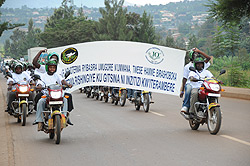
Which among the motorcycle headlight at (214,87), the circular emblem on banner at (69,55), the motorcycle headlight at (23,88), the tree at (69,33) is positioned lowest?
the motorcycle headlight at (23,88)

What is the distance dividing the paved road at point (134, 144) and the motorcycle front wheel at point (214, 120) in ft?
0.49

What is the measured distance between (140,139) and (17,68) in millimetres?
5753

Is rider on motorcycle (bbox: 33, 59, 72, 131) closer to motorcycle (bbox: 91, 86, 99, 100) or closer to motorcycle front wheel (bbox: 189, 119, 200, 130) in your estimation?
motorcycle front wheel (bbox: 189, 119, 200, 130)

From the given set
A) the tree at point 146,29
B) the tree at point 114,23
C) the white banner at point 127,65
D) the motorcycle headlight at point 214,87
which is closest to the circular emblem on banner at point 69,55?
the white banner at point 127,65

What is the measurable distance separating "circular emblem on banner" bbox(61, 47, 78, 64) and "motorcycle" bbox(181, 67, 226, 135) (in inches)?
129

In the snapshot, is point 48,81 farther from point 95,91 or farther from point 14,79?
point 95,91

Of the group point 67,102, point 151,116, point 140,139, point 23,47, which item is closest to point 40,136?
point 67,102

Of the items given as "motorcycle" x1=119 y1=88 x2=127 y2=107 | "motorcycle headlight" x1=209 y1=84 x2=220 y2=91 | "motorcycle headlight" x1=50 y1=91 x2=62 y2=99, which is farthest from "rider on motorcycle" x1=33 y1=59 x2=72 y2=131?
"motorcycle" x1=119 y1=88 x2=127 y2=107

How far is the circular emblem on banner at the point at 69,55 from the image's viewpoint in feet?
36.3

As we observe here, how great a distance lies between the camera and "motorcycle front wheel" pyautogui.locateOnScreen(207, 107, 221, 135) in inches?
352

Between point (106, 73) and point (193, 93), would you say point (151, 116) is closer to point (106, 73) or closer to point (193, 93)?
point (106, 73)

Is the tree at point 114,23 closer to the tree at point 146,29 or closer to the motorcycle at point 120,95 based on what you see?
the tree at point 146,29

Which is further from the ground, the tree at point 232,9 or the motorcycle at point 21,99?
the tree at point 232,9

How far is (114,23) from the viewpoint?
57.7 m
